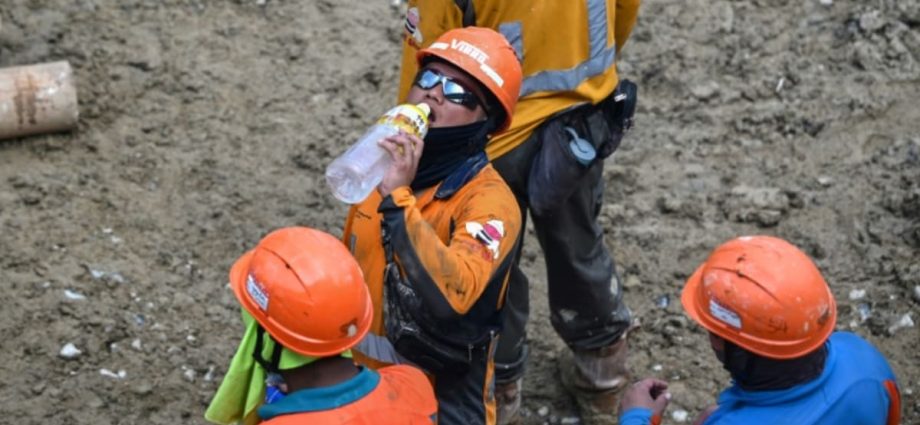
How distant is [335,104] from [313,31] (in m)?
0.73

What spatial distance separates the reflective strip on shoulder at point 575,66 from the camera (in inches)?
205

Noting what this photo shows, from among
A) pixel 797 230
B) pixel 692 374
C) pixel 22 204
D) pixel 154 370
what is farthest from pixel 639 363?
pixel 22 204

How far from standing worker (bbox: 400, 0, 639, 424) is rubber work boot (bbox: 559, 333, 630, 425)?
1.02ft

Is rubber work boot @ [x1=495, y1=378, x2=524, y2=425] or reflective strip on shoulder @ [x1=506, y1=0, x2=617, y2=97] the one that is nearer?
reflective strip on shoulder @ [x1=506, y1=0, x2=617, y2=97]

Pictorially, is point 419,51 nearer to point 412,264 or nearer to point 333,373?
point 412,264

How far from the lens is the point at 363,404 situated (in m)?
3.92

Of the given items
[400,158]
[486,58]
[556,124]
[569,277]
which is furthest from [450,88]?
[569,277]

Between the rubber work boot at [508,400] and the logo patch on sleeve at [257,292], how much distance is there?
6.56ft

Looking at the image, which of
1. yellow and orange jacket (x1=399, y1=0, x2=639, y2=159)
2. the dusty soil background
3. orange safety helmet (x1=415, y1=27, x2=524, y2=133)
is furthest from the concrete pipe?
orange safety helmet (x1=415, y1=27, x2=524, y2=133)

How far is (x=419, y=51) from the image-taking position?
4.82 metres

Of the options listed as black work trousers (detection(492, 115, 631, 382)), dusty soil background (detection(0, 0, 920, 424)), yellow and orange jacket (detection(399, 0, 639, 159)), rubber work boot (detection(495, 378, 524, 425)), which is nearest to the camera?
yellow and orange jacket (detection(399, 0, 639, 159))

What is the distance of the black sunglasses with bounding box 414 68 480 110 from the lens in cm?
461

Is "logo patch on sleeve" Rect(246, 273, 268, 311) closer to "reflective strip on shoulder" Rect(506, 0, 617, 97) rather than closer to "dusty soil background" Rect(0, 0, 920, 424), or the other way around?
"reflective strip on shoulder" Rect(506, 0, 617, 97)

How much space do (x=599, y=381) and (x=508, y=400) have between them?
0.49 m
